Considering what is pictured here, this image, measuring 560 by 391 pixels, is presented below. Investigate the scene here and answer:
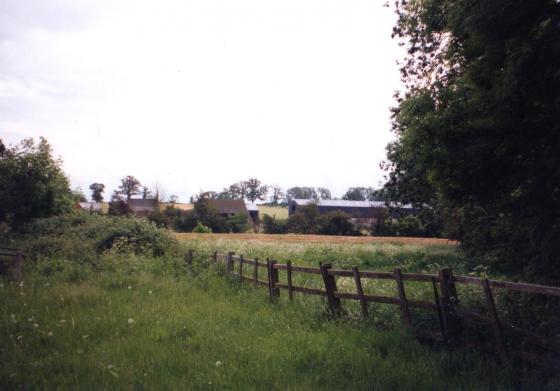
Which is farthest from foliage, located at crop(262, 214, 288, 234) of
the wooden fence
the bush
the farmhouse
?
the wooden fence

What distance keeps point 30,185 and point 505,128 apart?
2922cm

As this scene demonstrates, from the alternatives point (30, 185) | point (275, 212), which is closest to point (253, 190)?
point (275, 212)

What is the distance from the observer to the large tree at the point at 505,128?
24.4ft

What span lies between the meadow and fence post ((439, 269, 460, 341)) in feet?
1.36

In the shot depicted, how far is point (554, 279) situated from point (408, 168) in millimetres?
10793

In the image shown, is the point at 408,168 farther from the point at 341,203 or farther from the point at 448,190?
the point at 341,203

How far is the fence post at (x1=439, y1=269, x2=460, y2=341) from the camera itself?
7434 mm

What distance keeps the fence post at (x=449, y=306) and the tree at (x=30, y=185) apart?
28.5m

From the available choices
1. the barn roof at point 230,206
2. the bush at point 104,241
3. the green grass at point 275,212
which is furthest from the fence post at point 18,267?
the green grass at point 275,212

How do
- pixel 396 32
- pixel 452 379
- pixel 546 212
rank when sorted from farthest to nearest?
pixel 396 32 → pixel 546 212 → pixel 452 379

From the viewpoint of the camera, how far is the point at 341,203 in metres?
93.1

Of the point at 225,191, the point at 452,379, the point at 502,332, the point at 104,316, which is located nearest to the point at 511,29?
the point at 502,332

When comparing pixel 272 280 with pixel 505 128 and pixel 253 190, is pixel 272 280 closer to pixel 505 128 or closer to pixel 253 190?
pixel 505 128

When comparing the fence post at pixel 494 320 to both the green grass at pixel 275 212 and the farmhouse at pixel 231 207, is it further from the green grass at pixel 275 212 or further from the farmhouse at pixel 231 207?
the farmhouse at pixel 231 207
